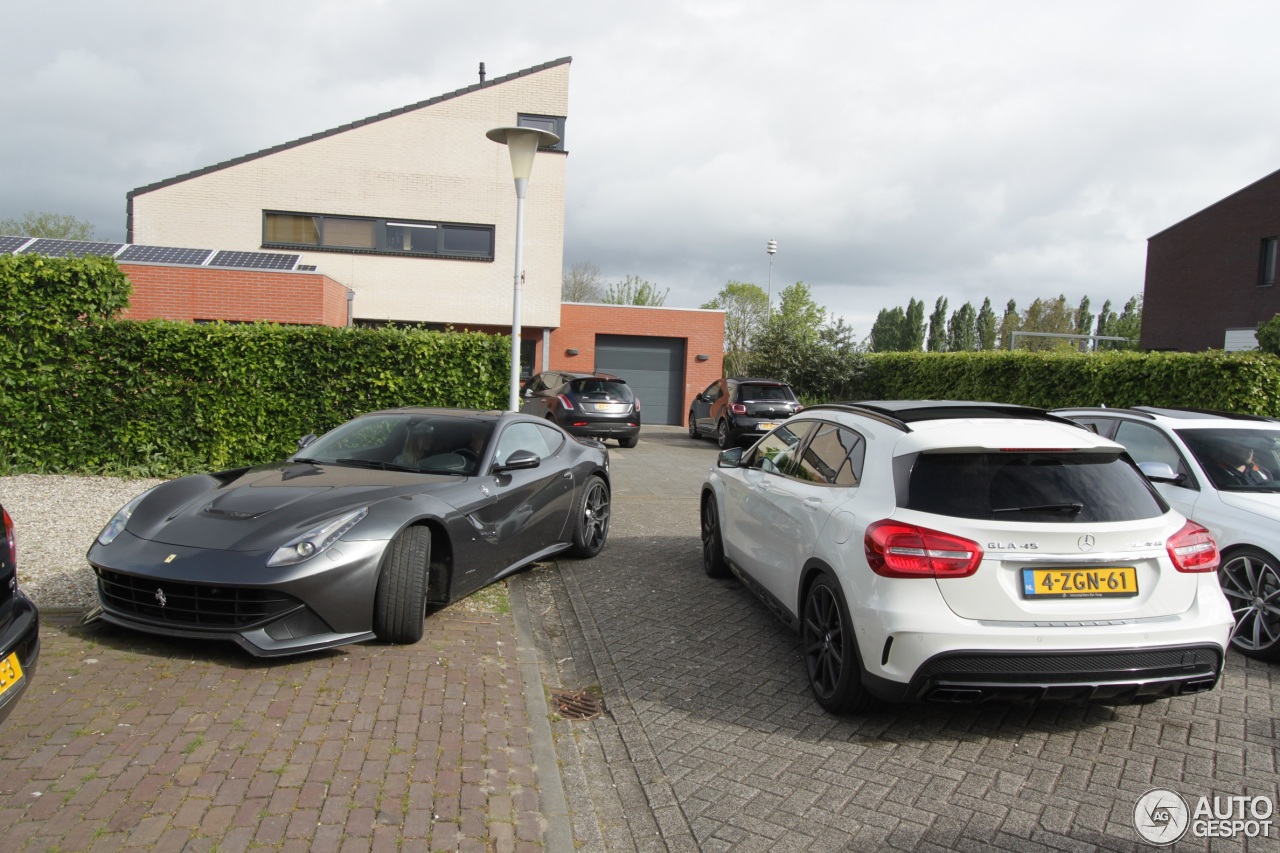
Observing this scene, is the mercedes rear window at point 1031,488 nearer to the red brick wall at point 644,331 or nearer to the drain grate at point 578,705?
the drain grate at point 578,705

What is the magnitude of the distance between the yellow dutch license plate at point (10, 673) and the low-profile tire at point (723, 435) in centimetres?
1576

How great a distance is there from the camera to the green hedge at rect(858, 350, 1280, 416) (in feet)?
38.3

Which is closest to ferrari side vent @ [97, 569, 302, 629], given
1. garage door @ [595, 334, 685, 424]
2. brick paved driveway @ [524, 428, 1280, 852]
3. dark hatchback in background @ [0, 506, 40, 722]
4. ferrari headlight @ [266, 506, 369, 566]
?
ferrari headlight @ [266, 506, 369, 566]

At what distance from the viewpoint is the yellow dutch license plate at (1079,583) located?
3732mm

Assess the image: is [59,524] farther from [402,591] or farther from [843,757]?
[843,757]

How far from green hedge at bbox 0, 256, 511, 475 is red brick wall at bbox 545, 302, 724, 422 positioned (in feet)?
45.2

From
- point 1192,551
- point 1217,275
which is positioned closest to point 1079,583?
point 1192,551

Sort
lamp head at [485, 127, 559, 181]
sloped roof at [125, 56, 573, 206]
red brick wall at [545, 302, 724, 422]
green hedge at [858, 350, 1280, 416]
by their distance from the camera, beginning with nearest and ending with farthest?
1. lamp head at [485, 127, 559, 181]
2. green hedge at [858, 350, 1280, 416]
3. sloped roof at [125, 56, 573, 206]
4. red brick wall at [545, 302, 724, 422]

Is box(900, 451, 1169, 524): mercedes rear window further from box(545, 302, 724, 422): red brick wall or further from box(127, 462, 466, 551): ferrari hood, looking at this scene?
Result: box(545, 302, 724, 422): red brick wall

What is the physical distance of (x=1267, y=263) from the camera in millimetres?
29156

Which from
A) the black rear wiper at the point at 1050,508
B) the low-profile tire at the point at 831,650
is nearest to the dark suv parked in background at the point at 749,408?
the low-profile tire at the point at 831,650

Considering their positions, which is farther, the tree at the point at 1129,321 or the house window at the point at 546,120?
the tree at the point at 1129,321

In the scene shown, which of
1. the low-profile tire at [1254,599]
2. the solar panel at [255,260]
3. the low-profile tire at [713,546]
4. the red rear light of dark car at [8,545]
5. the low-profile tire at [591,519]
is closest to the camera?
the red rear light of dark car at [8,545]

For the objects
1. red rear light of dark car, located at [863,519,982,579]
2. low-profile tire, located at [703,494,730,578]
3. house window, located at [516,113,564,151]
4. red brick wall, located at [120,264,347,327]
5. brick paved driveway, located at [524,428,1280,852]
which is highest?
house window, located at [516,113,564,151]
